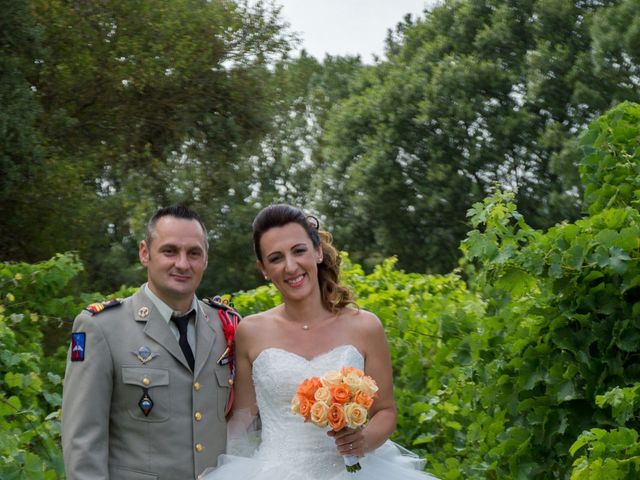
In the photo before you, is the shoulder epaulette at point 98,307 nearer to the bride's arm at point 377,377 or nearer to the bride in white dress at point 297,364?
the bride in white dress at point 297,364

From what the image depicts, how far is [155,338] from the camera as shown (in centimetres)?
367

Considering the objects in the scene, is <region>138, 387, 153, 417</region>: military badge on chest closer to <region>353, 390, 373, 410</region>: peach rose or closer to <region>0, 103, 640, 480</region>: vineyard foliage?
<region>353, 390, 373, 410</region>: peach rose

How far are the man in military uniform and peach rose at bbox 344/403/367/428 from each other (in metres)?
0.50

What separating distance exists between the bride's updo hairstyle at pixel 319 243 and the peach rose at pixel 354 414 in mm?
736

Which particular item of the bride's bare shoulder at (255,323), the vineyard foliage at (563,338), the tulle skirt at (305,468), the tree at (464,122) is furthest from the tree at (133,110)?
the tulle skirt at (305,468)

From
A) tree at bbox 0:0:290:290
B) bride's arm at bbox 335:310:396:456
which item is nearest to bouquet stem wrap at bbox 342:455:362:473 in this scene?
bride's arm at bbox 335:310:396:456

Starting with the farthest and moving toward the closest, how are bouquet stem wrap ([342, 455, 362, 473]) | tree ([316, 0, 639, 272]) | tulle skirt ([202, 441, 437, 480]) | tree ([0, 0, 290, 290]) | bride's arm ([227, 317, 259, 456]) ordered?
tree ([316, 0, 639, 272]) < tree ([0, 0, 290, 290]) < bride's arm ([227, 317, 259, 456]) < tulle skirt ([202, 441, 437, 480]) < bouquet stem wrap ([342, 455, 362, 473])

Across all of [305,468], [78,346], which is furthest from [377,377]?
[78,346]

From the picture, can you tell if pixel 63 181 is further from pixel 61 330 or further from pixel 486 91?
pixel 486 91

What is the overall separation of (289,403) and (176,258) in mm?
768

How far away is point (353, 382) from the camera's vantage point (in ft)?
11.6

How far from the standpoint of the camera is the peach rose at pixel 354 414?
3.46 metres

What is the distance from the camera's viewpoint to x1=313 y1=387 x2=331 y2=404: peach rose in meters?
3.50

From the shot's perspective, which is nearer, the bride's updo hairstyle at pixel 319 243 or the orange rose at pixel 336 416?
the orange rose at pixel 336 416
